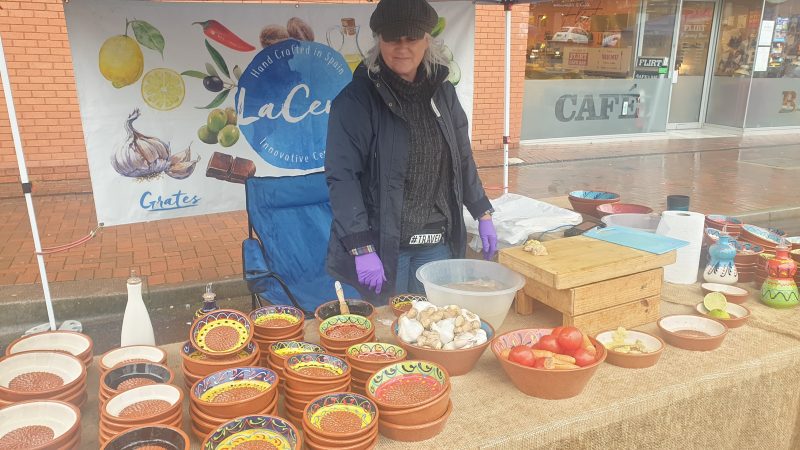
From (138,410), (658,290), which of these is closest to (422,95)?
(658,290)

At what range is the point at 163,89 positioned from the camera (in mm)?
3262

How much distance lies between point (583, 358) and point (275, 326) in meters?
0.86

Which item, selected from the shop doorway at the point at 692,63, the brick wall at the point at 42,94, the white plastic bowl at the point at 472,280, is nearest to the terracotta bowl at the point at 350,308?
the white plastic bowl at the point at 472,280

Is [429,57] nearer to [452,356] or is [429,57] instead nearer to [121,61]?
[452,356]

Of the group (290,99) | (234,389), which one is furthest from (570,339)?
(290,99)

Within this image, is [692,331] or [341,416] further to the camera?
[692,331]

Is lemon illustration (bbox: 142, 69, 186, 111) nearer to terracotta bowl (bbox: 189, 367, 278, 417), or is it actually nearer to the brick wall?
terracotta bowl (bbox: 189, 367, 278, 417)

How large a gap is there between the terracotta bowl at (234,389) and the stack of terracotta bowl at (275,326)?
185 mm

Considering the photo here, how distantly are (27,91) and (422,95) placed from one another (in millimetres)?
5183

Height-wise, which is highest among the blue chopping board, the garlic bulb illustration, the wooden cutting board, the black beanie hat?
the black beanie hat

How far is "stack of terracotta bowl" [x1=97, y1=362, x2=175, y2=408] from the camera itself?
1358 mm

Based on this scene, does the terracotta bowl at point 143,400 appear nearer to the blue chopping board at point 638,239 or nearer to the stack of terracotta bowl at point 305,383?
the stack of terracotta bowl at point 305,383

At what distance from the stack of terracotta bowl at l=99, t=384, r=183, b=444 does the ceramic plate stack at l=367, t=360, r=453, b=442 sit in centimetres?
44

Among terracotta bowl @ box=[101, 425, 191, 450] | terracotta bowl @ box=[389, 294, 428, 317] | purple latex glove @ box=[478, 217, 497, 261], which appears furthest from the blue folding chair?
terracotta bowl @ box=[101, 425, 191, 450]
